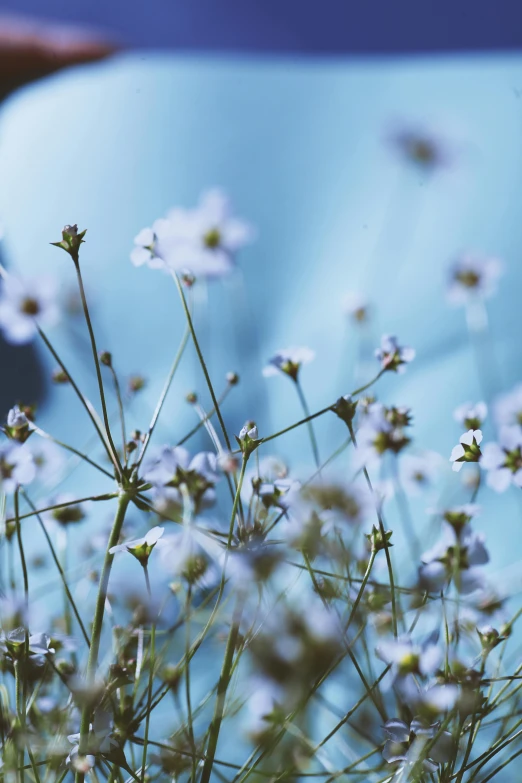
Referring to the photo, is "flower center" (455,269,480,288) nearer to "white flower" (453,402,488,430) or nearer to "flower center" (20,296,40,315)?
"white flower" (453,402,488,430)

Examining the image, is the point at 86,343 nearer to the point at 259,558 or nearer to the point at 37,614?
the point at 37,614

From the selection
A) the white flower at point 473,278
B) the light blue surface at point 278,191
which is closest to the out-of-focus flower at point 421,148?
the white flower at point 473,278

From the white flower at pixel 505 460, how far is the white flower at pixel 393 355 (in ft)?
0.24

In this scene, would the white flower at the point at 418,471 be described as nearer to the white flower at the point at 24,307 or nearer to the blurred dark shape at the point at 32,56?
the white flower at the point at 24,307

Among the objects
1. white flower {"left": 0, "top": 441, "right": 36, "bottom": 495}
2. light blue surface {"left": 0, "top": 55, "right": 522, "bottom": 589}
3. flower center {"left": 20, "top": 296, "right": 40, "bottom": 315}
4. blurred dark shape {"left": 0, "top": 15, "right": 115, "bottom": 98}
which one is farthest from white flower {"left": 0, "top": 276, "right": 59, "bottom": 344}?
blurred dark shape {"left": 0, "top": 15, "right": 115, "bottom": 98}

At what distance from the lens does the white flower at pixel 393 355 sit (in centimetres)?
43

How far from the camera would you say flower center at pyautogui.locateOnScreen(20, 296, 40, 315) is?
0.45 m

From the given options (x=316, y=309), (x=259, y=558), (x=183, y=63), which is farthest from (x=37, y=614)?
(x=183, y=63)

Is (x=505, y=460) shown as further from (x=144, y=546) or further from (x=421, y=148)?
(x=421, y=148)

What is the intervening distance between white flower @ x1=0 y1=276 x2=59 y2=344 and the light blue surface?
17.0 inches

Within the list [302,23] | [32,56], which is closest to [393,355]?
[32,56]

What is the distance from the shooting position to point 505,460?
379mm

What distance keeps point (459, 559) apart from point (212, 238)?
207 millimetres

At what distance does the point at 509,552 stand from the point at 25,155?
75 centimetres
